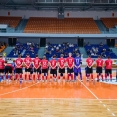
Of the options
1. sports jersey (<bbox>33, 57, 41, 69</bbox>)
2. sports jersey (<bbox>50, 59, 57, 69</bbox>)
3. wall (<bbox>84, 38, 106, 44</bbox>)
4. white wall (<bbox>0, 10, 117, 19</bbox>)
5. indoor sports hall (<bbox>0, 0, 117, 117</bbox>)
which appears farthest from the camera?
white wall (<bbox>0, 10, 117, 19</bbox>)

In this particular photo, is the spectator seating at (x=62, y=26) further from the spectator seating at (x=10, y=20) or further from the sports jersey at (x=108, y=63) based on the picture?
the sports jersey at (x=108, y=63)

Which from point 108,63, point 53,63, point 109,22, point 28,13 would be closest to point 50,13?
point 28,13

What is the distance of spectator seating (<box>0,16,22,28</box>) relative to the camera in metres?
30.9

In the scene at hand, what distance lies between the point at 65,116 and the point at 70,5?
26.4 meters

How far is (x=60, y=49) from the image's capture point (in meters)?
27.3

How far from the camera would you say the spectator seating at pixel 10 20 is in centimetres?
3092

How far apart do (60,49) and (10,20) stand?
1006cm

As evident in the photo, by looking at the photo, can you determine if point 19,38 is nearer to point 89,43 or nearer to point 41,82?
point 89,43

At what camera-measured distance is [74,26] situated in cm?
3069

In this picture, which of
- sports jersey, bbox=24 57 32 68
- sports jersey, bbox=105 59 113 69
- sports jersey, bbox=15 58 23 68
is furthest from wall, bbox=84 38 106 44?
sports jersey, bbox=15 58 23 68

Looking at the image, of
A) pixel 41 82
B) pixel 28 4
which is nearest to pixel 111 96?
pixel 41 82

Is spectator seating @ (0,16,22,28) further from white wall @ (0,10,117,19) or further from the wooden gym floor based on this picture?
the wooden gym floor

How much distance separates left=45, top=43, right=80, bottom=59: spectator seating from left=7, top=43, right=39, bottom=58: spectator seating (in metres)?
1.60

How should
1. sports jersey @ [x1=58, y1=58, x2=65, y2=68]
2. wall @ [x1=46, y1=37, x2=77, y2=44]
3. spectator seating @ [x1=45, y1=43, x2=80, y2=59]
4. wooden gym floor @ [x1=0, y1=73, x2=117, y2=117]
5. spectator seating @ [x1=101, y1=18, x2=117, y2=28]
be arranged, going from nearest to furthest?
wooden gym floor @ [x1=0, y1=73, x2=117, y2=117] < sports jersey @ [x1=58, y1=58, x2=65, y2=68] < spectator seating @ [x1=45, y1=43, x2=80, y2=59] < wall @ [x1=46, y1=37, x2=77, y2=44] < spectator seating @ [x1=101, y1=18, x2=117, y2=28]
